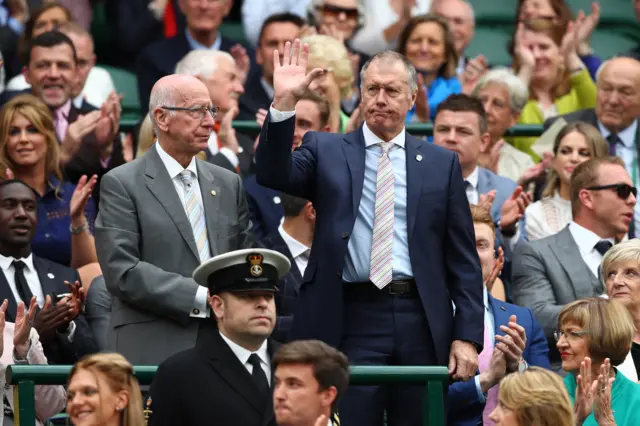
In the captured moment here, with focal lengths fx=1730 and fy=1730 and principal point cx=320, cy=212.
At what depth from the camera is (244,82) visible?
1309 centimetres

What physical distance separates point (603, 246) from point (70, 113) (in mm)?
3745

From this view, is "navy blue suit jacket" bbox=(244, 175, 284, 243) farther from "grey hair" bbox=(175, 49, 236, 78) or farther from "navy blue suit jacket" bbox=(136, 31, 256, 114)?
"navy blue suit jacket" bbox=(136, 31, 256, 114)

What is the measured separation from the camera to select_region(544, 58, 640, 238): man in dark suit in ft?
39.9

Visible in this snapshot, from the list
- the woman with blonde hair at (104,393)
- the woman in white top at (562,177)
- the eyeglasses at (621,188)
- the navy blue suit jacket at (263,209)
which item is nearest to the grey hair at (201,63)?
the navy blue suit jacket at (263,209)

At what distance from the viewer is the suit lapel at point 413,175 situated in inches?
328

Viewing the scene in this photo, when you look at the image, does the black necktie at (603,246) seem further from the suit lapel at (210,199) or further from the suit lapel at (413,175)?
the suit lapel at (210,199)

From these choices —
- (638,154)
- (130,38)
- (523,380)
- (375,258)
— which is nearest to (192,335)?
(375,258)

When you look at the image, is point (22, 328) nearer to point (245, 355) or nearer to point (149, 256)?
point (149, 256)

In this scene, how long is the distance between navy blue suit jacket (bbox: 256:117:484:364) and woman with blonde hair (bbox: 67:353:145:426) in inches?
40.9

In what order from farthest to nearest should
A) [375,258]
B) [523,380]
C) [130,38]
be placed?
[130,38]
[375,258]
[523,380]

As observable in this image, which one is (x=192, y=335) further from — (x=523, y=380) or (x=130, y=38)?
(x=130, y=38)

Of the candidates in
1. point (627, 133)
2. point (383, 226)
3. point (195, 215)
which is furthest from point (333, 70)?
point (383, 226)

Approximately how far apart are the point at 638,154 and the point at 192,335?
15.9 feet

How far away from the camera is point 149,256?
28.0ft
